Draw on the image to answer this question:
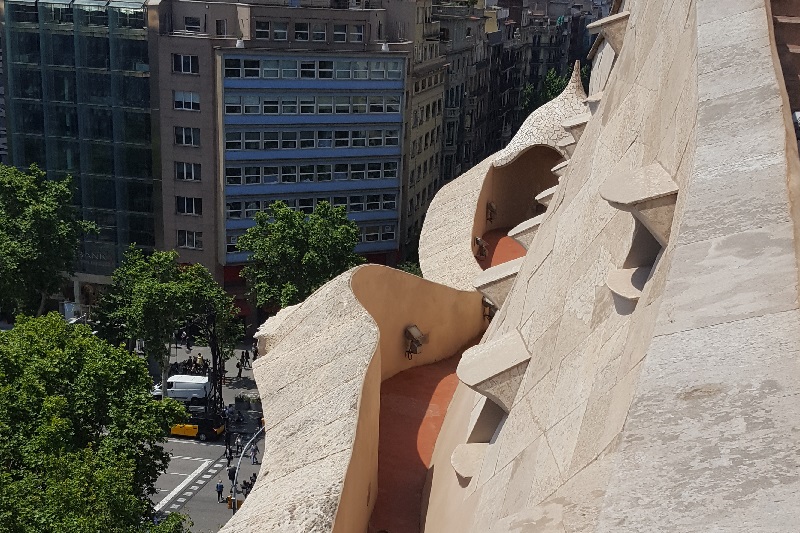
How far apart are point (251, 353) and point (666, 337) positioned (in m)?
46.3

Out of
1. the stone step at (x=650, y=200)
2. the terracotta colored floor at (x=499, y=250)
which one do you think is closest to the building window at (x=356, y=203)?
the terracotta colored floor at (x=499, y=250)

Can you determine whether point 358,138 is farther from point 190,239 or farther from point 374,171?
point 190,239

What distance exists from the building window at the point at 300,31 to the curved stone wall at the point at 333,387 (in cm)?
3543

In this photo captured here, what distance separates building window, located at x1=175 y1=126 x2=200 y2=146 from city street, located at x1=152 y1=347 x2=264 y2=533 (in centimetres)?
1404

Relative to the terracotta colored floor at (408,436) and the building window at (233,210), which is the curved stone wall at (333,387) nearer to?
the terracotta colored floor at (408,436)

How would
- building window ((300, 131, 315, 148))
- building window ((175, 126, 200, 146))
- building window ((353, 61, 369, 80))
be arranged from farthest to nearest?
1. building window ((353, 61, 369, 80))
2. building window ((300, 131, 315, 148))
3. building window ((175, 126, 200, 146))

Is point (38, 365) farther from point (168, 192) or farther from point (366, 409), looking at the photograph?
point (168, 192)

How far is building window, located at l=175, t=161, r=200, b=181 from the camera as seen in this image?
170 feet

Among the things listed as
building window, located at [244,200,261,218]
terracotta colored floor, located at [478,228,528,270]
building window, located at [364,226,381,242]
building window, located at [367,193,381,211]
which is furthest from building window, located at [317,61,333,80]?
terracotta colored floor, located at [478,228,528,270]

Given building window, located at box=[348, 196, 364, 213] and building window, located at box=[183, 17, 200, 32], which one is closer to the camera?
building window, located at box=[183, 17, 200, 32]

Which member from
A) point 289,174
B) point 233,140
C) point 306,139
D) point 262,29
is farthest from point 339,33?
point 233,140

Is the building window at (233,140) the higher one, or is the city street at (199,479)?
the building window at (233,140)

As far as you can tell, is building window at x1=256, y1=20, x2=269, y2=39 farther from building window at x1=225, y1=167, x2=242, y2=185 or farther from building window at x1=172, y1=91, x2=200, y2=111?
building window at x1=225, y1=167, x2=242, y2=185

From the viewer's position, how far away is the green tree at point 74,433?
21.3 meters
